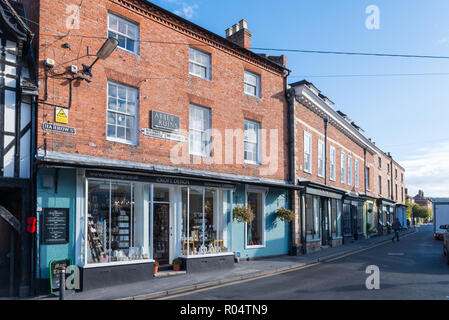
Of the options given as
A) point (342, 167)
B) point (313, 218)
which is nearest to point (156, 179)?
point (313, 218)

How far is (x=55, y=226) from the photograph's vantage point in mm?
9594

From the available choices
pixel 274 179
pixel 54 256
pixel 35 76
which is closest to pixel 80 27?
pixel 35 76

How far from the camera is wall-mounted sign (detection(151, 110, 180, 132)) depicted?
40.4 ft

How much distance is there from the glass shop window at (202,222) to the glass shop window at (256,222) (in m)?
1.95

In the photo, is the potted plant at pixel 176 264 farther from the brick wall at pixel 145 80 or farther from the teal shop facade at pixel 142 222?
the brick wall at pixel 145 80

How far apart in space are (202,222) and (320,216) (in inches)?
390

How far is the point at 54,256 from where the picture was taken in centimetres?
955

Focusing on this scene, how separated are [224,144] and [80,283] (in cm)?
749

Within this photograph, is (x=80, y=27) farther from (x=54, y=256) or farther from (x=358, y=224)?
(x=358, y=224)

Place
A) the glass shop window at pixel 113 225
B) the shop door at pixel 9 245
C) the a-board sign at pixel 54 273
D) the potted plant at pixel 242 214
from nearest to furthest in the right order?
the a-board sign at pixel 54 273 < the shop door at pixel 9 245 < the glass shop window at pixel 113 225 < the potted plant at pixel 242 214

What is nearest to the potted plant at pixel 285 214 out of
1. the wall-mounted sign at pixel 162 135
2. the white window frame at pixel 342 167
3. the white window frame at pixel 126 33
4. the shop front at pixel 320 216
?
the shop front at pixel 320 216

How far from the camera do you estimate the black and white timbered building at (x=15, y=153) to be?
922 cm

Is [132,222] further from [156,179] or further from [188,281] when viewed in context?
[188,281]

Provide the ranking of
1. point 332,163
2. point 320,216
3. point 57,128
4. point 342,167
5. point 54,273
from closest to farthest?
point 54,273, point 57,128, point 320,216, point 332,163, point 342,167
